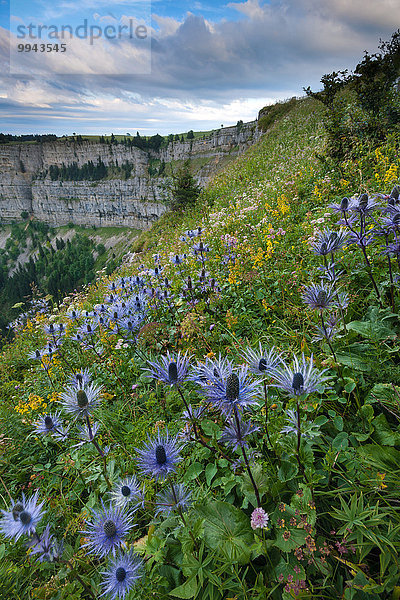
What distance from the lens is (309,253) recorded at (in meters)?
4.37

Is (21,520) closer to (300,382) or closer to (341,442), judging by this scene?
(300,382)

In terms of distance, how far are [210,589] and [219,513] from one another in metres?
0.35

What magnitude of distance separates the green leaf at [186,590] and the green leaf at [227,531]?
18cm

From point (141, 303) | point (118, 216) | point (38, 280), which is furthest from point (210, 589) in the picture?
point (118, 216)

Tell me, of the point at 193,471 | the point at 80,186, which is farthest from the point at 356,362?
the point at 80,186

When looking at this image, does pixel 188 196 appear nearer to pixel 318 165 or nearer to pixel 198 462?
pixel 318 165

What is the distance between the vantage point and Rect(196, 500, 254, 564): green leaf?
62.3 inches

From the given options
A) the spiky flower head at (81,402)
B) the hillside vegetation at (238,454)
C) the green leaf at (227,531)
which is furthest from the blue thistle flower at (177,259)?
the green leaf at (227,531)

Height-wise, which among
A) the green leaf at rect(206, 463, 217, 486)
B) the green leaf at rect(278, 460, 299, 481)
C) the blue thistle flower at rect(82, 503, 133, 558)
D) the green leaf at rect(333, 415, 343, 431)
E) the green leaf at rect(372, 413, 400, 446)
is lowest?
the blue thistle flower at rect(82, 503, 133, 558)

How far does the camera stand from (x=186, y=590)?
5.01 feet

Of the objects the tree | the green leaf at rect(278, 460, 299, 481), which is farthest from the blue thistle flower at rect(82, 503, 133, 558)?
the tree

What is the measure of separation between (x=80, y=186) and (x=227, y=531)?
181077 millimetres

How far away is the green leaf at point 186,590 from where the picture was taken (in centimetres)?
150

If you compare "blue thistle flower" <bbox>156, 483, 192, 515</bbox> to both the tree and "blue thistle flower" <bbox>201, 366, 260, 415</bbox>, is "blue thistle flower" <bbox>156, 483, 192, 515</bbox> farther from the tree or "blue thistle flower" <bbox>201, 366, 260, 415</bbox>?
the tree
